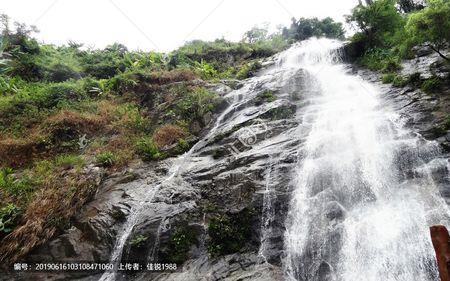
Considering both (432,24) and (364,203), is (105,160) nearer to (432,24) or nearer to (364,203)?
(364,203)

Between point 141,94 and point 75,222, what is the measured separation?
30.0 feet

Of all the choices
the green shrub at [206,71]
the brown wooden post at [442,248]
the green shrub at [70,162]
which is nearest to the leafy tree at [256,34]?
the green shrub at [206,71]

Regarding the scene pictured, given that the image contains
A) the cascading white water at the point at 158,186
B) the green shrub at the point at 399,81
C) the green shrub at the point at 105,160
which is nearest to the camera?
the cascading white water at the point at 158,186

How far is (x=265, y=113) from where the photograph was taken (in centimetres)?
1148

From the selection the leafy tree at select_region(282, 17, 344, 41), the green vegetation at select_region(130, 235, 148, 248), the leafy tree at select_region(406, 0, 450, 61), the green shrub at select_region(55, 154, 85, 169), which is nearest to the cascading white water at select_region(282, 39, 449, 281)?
the leafy tree at select_region(406, 0, 450, 61)

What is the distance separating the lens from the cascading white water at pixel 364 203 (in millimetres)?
5859

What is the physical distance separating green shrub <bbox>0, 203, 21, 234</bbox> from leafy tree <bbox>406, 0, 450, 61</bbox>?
11716 millimetres

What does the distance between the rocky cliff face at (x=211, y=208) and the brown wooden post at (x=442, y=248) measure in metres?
4.02

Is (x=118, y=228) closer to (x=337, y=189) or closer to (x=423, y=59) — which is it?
(x=337, y=189)

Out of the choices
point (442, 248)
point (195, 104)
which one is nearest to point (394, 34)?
point (195, 104)

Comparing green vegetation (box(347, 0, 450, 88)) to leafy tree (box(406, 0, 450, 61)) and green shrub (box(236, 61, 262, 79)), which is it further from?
green shrub (box(236, 61, 262, 79))

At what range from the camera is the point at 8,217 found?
7.83 meters

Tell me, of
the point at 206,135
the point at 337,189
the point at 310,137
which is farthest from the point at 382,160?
the point at 206,135

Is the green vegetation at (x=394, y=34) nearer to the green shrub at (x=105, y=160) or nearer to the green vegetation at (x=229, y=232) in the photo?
the green vegetation at (x=229, y=232)
